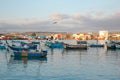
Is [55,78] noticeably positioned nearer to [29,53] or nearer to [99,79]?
[99,79]

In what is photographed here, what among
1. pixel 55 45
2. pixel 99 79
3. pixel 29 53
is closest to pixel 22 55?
pixel 29 53

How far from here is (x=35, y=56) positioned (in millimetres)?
44438

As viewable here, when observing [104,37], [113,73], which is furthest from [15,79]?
[104,37]

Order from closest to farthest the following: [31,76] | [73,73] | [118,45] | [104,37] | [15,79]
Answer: [15,79]
[31,76]
[73,73]
[118,45]
[104,37]

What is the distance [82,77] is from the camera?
989 inches

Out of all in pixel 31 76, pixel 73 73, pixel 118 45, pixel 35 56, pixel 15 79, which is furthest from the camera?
pixel 118 45

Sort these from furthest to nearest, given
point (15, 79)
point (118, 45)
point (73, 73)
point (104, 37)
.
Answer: point (104, 37)
point (118, 45)
point (73, 73)
point (15, 79)

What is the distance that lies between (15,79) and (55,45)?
5724 cm

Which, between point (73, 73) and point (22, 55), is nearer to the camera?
point (73, 73)

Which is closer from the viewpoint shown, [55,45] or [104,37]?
[55,45]

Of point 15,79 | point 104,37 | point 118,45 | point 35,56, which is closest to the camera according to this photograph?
point 15,79

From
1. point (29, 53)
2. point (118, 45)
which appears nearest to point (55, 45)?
point (118, 45)

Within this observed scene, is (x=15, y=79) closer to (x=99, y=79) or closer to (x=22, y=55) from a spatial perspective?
(x=99, y=79)

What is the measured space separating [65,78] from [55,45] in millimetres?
56560
